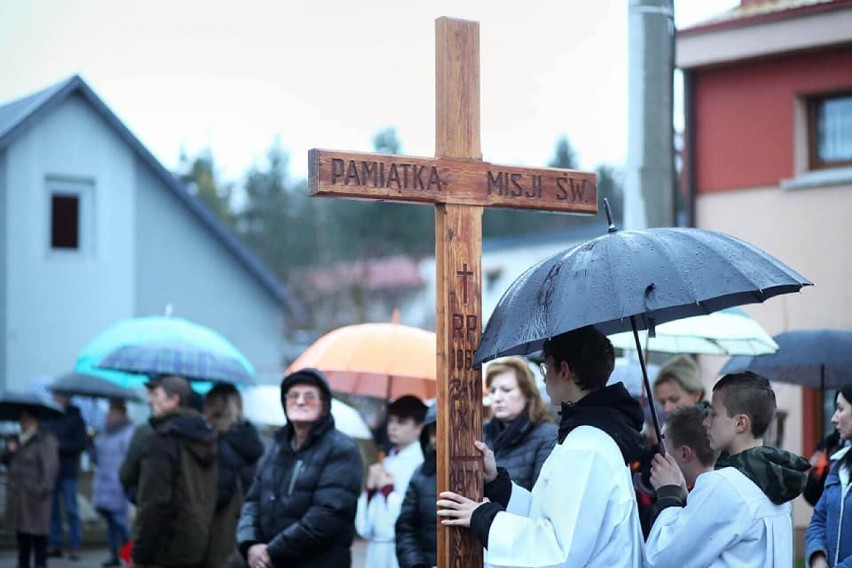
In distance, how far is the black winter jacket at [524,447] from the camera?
607cm

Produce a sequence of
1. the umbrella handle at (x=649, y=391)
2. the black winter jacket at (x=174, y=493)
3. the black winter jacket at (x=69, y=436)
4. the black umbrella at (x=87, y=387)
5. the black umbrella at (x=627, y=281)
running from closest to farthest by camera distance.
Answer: the black umbrella at (x=627, y=281), the umbrella handle at (x=649, y=391), the black winter jacket at (x=174, y=493), the black winter jacket at (x=69, y=436), the black umbrella at (x=87, y=387)

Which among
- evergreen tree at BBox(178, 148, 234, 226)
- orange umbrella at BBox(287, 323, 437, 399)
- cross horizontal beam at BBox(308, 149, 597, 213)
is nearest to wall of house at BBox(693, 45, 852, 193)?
orange umbrella at BBox(287, 323, 437, 399)

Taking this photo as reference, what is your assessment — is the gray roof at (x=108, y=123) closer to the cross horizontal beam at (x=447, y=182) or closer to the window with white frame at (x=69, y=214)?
the window with white frame at (x=69, y=214)

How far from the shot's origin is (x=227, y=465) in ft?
29.9

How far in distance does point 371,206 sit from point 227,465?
181 feet

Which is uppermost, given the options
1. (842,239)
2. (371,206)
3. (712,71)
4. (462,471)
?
(371,206)

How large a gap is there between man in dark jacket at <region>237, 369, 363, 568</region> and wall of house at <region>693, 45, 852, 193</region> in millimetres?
8426

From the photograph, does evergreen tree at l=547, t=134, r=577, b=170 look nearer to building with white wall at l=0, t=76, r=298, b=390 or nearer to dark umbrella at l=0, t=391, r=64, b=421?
building with white wall at l=0, t=76, r=298, b=390

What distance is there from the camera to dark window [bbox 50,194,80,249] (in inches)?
964

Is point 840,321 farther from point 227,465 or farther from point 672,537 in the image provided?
point 672,537

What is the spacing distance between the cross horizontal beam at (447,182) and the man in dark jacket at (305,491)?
230 cm

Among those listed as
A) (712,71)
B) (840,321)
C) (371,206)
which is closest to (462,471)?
(840,321)

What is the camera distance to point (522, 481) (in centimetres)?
604

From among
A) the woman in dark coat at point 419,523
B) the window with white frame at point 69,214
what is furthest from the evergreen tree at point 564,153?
the woman in dark coat at point 419,523
